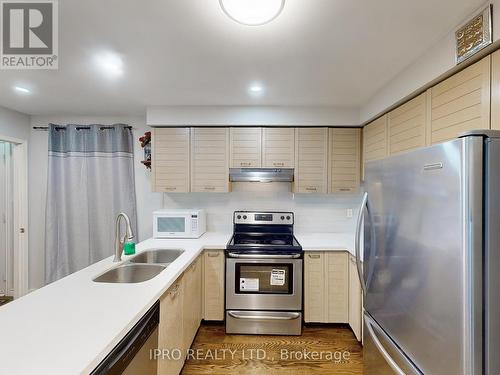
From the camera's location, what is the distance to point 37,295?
1380mm

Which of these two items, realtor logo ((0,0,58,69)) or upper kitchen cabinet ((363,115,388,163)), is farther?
upper kitchen cabinet ((363,115,388,163))

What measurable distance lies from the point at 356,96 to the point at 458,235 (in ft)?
6.58

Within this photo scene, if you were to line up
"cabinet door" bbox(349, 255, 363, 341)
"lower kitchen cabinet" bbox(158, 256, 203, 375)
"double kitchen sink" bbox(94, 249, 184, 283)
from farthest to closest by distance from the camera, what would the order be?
"cabinet door" bbox(349, 255, 363, 341) < "double kitchen sink" bbox(94, 249, 184, 283) < "lower kitchen cabinet" bbox(158, 256, 203, 375)

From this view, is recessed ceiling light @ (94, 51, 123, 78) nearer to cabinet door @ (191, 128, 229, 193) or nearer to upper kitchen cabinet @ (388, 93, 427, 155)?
cabinet door @ (191, 128, 229, 193)

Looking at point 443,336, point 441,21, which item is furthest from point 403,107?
point 443,336

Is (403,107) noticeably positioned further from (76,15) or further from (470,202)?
(76,15)

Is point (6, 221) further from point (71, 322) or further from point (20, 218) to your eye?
point (71, 322)

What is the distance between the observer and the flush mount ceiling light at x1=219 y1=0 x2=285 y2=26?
1173mm

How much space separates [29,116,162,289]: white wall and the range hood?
1105mm

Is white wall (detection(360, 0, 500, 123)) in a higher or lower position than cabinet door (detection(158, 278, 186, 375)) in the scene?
higher

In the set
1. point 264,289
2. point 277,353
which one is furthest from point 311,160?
point 277,353

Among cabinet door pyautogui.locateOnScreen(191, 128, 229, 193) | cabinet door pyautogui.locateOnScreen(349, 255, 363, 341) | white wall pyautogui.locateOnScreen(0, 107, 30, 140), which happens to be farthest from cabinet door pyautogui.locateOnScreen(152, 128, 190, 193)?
cabinet door pyautogui.locateOnScreen(349, 255, 363, 341)

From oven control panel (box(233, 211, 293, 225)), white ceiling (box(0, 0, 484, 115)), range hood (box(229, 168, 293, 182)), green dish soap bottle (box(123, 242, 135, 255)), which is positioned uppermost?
white ceiling (box(0, 0, 484, 115))

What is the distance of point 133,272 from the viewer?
2.07 meters
